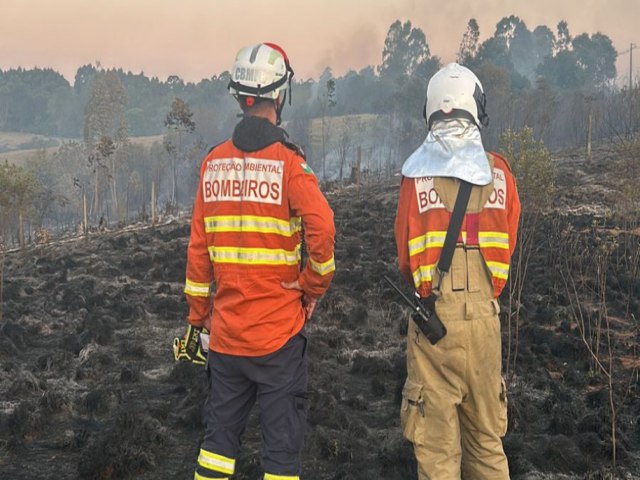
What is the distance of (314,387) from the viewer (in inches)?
251

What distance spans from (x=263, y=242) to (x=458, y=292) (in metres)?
0.88

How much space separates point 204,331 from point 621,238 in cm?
1399

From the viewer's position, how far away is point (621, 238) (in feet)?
47.2

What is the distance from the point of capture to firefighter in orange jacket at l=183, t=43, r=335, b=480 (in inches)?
99.0

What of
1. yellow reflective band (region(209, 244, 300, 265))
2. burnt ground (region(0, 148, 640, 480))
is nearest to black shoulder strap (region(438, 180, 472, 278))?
yellow reflective band (region(209, 244, 300, 265))

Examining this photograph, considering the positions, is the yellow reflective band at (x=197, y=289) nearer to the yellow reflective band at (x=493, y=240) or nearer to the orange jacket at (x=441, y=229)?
the orange jacket at (x=441, y=229)

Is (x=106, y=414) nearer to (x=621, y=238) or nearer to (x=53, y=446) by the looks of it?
(x=53, y=446)

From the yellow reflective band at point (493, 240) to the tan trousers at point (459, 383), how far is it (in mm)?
60

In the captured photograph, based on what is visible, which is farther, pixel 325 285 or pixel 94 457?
pixel 94 457

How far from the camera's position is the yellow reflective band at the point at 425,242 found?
2.60 m

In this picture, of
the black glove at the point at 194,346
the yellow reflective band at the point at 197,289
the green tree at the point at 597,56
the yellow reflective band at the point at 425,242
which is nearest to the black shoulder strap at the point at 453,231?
the yellow reflective band at the point at 425,242

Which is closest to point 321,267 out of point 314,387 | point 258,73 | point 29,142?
point 258,73

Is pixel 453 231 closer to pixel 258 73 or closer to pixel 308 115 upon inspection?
pixel 258 73

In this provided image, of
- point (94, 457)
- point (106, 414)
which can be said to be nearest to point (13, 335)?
point (106, 414)
